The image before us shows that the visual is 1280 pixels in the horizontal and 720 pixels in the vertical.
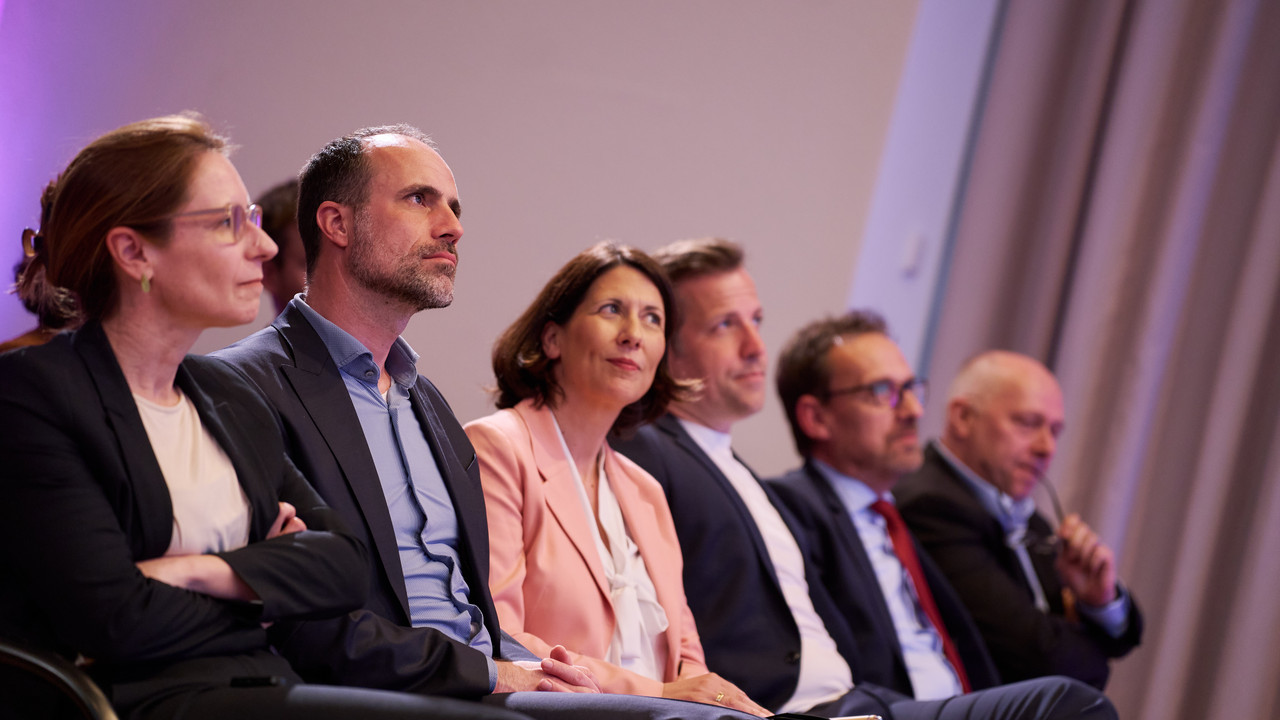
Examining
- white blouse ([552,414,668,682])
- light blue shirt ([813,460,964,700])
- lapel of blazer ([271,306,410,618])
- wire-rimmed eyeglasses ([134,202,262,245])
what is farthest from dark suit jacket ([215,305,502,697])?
light blue shirt ([813,460,964,700])

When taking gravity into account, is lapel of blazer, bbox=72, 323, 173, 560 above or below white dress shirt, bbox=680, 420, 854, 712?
above

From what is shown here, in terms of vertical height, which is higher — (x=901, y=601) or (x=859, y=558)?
(x=859, y=558)

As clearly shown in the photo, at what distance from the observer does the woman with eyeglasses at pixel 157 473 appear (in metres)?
1.31

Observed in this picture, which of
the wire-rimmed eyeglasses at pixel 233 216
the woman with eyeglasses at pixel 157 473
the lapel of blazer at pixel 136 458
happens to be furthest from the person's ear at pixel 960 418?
the lapel of blazer at pixel 136 458

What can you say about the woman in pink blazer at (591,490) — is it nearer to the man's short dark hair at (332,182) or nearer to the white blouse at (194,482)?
the man's short dark hair at (332,182)

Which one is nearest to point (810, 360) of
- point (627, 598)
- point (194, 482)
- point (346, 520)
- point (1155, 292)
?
point (627, 598)

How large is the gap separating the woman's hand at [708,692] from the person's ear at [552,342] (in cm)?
74

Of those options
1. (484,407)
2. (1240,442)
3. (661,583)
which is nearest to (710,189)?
(484,407)

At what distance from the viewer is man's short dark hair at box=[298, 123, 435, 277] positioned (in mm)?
1881

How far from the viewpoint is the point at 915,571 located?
320 cm

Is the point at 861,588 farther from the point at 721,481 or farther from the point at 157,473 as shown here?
the point at 157,473

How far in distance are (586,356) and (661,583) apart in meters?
0.51

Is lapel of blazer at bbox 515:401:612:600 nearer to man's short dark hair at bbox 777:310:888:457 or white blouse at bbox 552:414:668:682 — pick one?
white blouse at bbox 552:414:668:682

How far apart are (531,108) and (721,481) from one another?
1086 mm
